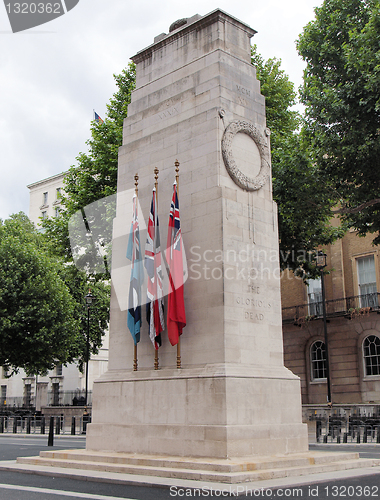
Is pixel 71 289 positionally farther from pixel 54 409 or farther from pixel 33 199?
pixel 33 199

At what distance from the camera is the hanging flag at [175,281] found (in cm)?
1294

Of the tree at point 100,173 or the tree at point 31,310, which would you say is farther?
the tree at point 31,310

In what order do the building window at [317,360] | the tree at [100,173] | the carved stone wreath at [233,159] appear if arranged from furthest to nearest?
the building window at [317,360]
the tree at [100,173]
the carved stone wreath at [233,159]

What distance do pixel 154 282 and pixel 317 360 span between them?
88.9 feet

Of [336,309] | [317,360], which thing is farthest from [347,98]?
[317,360]

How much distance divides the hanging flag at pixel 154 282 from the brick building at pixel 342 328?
74.7 ft

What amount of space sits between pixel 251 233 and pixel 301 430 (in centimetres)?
473

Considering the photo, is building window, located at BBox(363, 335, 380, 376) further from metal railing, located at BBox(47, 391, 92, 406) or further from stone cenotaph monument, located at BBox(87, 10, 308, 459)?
metal railing, located at BBox(47, 391, 92, 406)

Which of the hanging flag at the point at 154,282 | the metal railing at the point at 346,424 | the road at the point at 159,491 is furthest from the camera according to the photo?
the metal railing at the point at 346,424

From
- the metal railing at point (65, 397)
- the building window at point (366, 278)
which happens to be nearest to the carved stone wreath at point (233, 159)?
the building window at point (366, 278)

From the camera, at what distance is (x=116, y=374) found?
14.3m

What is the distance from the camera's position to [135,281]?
1413cm

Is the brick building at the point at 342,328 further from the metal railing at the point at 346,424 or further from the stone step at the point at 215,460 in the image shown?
the stone step at the point at 215,460

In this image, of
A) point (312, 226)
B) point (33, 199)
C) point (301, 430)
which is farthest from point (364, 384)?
point (33, 199)
